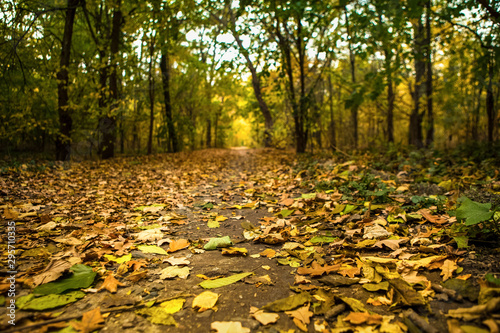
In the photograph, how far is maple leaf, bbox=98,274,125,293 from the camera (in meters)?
1.59

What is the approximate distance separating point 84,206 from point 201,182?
2488mm

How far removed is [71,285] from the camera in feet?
5.18

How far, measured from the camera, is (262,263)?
2.02 meters

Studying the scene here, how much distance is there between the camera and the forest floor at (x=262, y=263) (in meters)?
1.32

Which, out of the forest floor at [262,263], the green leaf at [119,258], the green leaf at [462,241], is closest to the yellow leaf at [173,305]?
the forest floor at [262,263]

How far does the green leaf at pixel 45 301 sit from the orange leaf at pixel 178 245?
2.60ft

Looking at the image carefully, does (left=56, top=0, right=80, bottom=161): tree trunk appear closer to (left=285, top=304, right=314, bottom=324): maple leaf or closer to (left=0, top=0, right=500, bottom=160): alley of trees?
(left=0, top=0, right=500, bottom=160): alley of trees

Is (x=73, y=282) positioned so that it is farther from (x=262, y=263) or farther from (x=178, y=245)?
(x=262, y=263)

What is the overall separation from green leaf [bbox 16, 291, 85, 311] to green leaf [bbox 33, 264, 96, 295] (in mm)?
48

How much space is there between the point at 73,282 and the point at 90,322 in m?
0.46

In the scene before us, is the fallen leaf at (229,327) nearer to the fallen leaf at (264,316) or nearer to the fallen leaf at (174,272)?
the fallen leaf at (264,316)

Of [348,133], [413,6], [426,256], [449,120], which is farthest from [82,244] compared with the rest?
[348,133]

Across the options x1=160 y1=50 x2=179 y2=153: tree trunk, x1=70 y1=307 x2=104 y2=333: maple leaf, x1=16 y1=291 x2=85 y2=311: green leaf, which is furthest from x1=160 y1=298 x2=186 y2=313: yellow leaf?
x1=160 y1=50 x2=179 y2=153: tree trunk

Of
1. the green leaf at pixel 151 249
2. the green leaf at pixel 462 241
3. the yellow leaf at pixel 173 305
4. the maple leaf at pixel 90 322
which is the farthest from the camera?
the green leaf at pixel 151 249
